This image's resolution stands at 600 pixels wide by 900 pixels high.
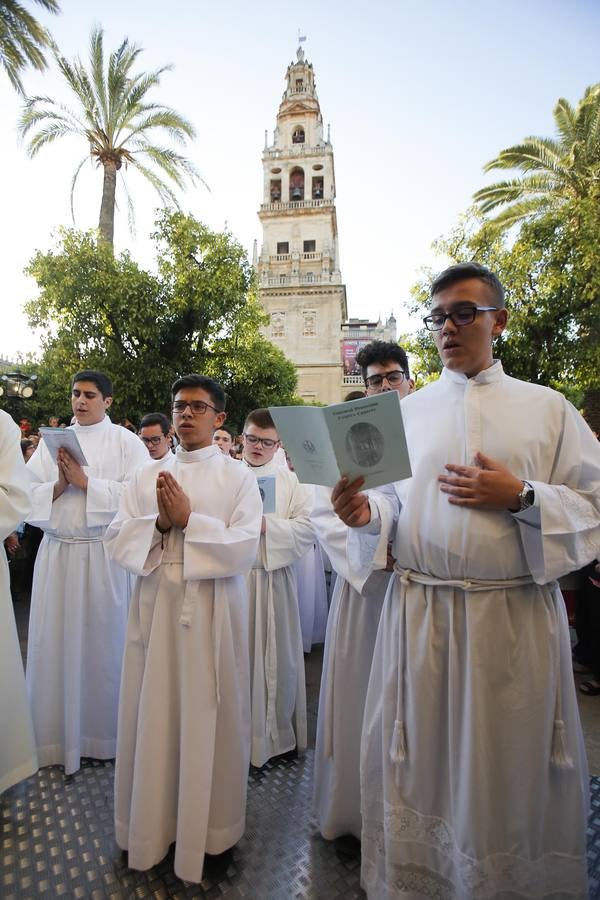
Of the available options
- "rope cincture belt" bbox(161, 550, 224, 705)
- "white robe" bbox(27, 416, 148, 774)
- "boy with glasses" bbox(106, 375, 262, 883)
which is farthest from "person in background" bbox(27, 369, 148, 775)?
"rope cincture belt" bbox(161, 550, 224, 705)

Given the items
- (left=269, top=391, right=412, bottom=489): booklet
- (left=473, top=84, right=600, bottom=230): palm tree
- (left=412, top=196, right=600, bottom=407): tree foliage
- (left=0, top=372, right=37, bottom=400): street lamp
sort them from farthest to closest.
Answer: (left=473, top=84, right=600, bottom=230): palm tree, (left=412, top=196, right=600, bottom=407): tree foliage, (left=0, top=372, right=37, bottom=400): street lamp, (left=269, top=391, right=412, bottom=489): booklet

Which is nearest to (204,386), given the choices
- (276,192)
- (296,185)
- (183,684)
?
(183,684)

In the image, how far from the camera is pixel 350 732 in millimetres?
2582

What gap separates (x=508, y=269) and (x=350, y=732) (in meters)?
12.3

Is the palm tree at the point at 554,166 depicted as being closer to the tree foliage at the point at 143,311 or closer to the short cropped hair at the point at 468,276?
the tree foliage at the point at 143,311

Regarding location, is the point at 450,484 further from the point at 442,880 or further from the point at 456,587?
the point at 442,880

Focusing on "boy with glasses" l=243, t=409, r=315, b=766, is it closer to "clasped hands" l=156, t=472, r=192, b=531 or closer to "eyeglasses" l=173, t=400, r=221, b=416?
"eyeglasses" l=173, t=400, r=221, b=416

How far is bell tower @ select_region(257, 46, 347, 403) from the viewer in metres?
48.2

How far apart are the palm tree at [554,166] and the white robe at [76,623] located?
48.3 feet

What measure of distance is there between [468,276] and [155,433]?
126 inches

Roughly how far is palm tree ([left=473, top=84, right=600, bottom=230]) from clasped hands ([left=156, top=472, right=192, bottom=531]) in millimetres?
14711

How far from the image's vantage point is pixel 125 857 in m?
2.47

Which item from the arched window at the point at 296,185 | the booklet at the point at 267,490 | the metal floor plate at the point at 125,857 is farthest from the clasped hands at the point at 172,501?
the arched window at the point at 296,185

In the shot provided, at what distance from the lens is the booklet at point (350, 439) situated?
5.49ft
